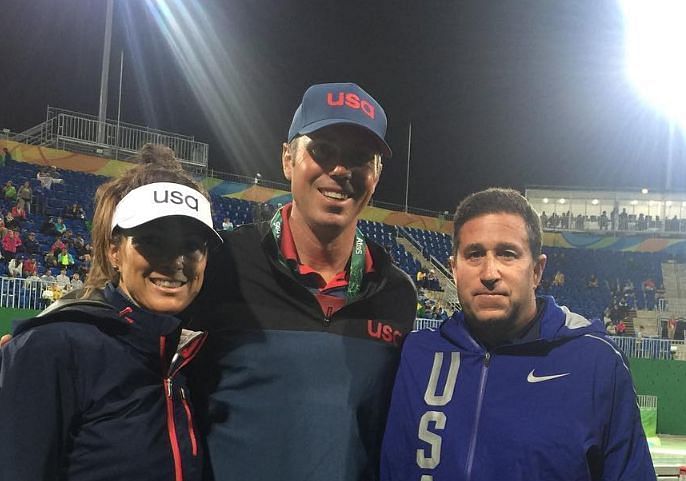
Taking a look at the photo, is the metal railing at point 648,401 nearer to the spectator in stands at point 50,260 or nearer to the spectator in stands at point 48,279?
the spectator in stands at point 48,279

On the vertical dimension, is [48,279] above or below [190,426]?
above

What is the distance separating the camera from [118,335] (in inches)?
77.0

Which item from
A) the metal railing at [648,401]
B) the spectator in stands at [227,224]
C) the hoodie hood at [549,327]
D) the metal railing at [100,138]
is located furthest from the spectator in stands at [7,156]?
the hoodie hood at [549,327]

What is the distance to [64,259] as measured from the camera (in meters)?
13.3

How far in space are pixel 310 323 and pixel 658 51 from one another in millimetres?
29139

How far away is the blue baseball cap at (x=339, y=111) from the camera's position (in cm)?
238

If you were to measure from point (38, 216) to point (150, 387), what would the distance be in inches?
592

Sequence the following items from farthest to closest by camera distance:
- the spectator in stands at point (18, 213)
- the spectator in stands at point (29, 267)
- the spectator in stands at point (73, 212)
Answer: the spectator in stands at point (73, 212)
the spectator in stands at point (18, 213)
the spectator in stands at point (29, 267)

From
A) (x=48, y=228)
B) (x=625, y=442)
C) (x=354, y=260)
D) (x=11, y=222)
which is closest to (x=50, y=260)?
(x=11, y=222)

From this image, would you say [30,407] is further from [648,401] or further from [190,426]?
[648,401]

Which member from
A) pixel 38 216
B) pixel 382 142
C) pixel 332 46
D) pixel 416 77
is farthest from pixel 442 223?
pixel 382 142

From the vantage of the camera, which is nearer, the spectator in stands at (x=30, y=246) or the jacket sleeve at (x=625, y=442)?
the jacket sleeve at (x=625, y=442)

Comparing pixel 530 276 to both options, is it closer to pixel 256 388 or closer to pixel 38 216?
pixel 256 388

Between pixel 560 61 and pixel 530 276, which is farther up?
pixel 560 61
